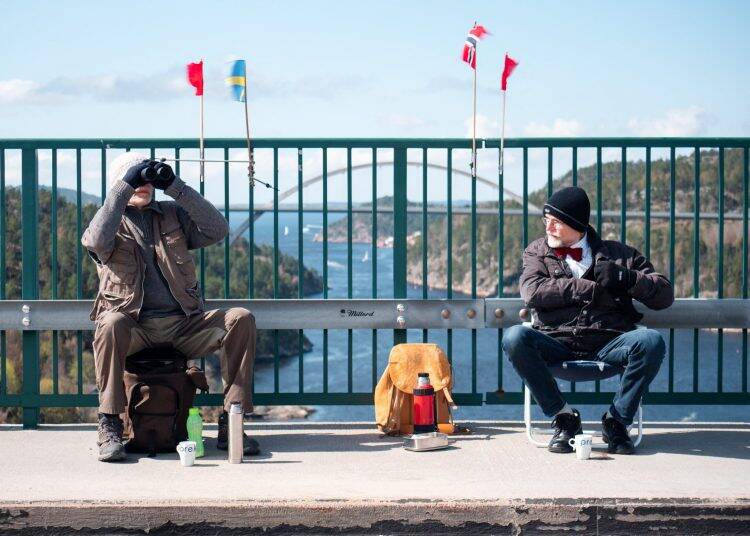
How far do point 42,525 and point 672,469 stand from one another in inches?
105

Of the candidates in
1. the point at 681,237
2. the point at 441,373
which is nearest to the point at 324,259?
the point at 441,373

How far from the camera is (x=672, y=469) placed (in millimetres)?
4879

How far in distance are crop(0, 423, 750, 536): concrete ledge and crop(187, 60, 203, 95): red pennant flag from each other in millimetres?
2038

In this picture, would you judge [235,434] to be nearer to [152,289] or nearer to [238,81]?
[152,289]

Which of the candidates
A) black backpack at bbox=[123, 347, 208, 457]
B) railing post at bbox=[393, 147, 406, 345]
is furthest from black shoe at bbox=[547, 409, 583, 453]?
black backpack at bbox=[123, 347, 208, 457]

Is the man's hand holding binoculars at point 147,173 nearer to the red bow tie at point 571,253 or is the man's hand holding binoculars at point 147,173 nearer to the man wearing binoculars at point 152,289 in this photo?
the man wearing binoculars at point 152,289

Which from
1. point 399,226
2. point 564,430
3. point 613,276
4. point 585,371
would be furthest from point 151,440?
point 613,276

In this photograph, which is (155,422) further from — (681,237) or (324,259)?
(681,237)

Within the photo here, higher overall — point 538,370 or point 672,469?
point 538,370

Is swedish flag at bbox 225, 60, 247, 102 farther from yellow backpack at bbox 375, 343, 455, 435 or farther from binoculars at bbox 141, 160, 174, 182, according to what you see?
yellow backpack at bbox 375, 343, 455, 435

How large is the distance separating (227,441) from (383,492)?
1.24 metres

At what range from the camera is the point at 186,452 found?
495 centimetres

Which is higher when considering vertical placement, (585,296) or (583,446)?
(585,296)

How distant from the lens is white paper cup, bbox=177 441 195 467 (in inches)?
195
